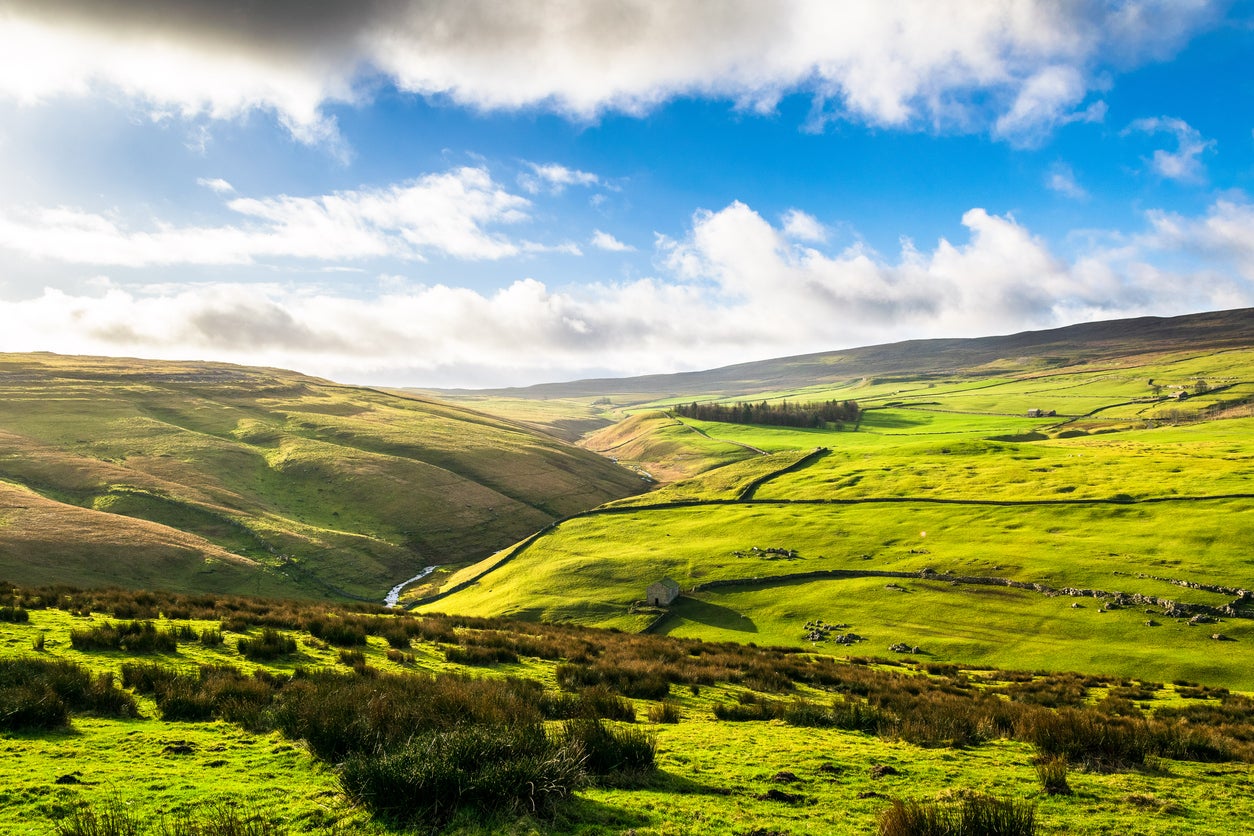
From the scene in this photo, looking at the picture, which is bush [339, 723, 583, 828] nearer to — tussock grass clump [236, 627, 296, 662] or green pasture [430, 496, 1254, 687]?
tussock grass clump [236, 627, 296, 662]

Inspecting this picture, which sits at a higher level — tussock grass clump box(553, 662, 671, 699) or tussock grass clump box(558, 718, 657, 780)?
tussock grass clump box(558, 718, 657, 780)

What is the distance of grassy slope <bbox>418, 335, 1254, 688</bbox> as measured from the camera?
127 feet

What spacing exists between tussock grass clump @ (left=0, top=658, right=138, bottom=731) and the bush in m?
6.46

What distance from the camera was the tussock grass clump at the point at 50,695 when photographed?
34.2 ft

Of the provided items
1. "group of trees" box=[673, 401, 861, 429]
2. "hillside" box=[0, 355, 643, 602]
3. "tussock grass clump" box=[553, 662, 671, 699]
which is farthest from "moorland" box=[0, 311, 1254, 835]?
"group of trees" box=[673, 401, 861, 429]

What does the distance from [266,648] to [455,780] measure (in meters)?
13.1

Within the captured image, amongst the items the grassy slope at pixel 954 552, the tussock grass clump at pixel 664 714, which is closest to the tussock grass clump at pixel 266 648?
the tussock grass clump at pixel 664 714

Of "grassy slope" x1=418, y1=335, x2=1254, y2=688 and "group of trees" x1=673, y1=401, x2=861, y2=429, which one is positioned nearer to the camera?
"grassy slope" x1=418, y1=335, x2=1254, y2=688

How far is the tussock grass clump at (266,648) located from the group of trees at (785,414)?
529 ft

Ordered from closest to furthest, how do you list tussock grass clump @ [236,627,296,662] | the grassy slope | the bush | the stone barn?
the bush
tussock grass clump @ [236,627,296,662]
the grassy slope
the stone barn

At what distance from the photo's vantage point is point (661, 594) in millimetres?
48812

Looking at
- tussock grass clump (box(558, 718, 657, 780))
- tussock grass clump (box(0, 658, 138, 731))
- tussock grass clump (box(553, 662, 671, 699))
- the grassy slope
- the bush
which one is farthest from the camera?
the grassy slope

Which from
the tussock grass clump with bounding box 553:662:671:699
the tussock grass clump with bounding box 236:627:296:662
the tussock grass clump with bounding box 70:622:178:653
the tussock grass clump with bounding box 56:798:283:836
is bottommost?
the tussock grass clump with bounding box 553:662:671:699

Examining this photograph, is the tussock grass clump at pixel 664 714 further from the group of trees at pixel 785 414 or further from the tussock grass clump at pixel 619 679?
the group of trees at pixel 785 414
